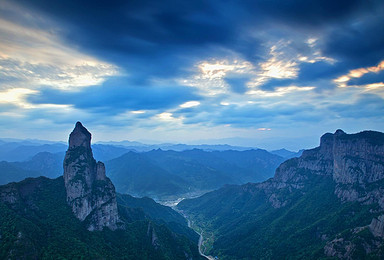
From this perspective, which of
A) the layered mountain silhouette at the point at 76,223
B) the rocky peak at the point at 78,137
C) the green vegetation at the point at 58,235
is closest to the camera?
the green vegetation at the point at 58,235

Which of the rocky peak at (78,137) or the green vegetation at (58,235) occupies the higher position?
the rocky peak at (78,137)

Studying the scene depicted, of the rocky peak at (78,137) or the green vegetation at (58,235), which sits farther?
the rocky peak at (78,137)

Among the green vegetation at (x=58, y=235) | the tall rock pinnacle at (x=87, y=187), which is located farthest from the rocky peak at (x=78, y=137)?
the green vegetation at (x=58, y=235)

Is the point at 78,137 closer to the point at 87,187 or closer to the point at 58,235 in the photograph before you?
the point at 87,187

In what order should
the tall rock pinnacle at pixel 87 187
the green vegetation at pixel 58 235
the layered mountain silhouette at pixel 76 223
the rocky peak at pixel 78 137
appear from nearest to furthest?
the green vegetation at pixel 58 235 < the layered mountain silhouette at pixel 76 223 < the tall rock pinnacle at pixel 87 187 < the rocky peak at pixel 78 137

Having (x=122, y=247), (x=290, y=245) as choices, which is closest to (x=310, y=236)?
(x=290, y=245)

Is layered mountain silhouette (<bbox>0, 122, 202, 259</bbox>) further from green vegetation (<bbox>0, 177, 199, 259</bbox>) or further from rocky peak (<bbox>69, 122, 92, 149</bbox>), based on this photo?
rocky peak (<bbox>69, 122, 92, 149</bbox>)

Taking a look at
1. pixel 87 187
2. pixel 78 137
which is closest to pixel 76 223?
pixel 87 187

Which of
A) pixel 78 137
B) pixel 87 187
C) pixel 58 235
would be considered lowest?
pixel 58 235

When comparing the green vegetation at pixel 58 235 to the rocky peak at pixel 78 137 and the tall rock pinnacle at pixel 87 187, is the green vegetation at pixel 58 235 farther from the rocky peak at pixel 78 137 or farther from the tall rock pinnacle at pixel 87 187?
the rocky peak at pixel 78 137
